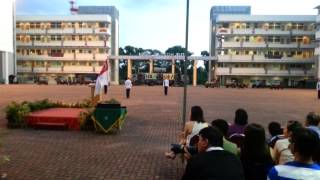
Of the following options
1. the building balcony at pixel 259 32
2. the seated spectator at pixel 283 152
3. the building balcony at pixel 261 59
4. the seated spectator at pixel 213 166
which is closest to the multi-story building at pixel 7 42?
the building balcony at pixel 261 59

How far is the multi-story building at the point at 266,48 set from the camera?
289 feet

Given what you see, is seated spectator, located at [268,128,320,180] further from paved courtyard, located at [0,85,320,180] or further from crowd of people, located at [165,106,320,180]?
paved courtyard, located at [0,85,320,180]

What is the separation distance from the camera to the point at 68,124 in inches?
563

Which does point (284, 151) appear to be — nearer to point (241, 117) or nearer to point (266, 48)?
point (241, 117)

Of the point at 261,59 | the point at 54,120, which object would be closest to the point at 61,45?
the point at 261,59

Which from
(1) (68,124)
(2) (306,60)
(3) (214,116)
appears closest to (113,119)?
(1) (68,124)

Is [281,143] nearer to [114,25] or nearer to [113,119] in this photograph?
[113,119]

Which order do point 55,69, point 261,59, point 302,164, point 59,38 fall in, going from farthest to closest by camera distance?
point 59,38 < point 55,69 < point 261,59 < point 302,164

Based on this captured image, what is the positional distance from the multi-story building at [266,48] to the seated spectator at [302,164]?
84.8 metres

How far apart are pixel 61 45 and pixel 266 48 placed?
41982mm

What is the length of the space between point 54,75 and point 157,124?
8133 centimetres

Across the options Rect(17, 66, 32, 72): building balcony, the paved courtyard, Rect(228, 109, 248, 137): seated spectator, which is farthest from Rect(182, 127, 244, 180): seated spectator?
Rect(17, 66, 32, 72): building balcony

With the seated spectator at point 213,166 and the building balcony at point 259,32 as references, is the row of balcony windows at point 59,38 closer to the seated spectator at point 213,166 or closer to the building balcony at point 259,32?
the building balcony at point 259,32

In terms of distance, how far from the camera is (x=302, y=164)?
138 inches
